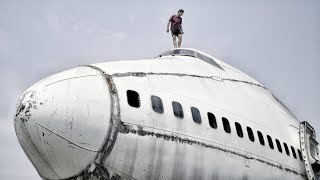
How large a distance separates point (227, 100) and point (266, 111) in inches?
117

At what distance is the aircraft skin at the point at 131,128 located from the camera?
711 centimetres

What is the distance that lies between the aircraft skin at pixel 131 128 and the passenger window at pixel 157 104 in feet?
0.24

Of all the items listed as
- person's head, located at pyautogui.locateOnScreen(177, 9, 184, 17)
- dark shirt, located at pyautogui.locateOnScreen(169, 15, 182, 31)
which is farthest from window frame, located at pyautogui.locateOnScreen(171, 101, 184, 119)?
person's head, located at pyautogui.locateOnScreen(177, 9, 184, 17)

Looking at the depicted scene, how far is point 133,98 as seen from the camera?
25.7ft

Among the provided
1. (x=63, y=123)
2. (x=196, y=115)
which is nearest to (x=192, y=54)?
(x=196, y=115)

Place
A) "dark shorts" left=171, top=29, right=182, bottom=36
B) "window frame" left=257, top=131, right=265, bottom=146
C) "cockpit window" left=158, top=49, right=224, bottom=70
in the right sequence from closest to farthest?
"window frame" left=257, top=131, right=265, bottom=146 → "cockpit window" left=158, top=49, right=224, bottom=70 → "dark shorts" left=171, top=29, right=182, bottom=36

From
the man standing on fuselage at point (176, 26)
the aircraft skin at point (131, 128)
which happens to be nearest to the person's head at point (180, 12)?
the man standing on fuselage at point (176, 26)

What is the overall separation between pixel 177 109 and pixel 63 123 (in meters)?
2.46

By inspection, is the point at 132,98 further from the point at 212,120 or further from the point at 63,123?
the point at 212,120

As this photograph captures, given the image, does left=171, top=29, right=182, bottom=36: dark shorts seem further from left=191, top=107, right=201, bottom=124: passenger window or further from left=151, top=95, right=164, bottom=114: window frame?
left=151, top=95, right=164, bottom=114: window frame

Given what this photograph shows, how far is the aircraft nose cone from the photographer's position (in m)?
7.08

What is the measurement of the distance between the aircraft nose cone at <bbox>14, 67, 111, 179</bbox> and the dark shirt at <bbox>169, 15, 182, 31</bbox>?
8115 millimetres

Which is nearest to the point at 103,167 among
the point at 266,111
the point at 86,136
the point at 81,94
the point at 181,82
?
the point at 86,136

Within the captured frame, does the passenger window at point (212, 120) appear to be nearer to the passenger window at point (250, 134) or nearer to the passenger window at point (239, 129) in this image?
the passenger window at point (239, 129)
